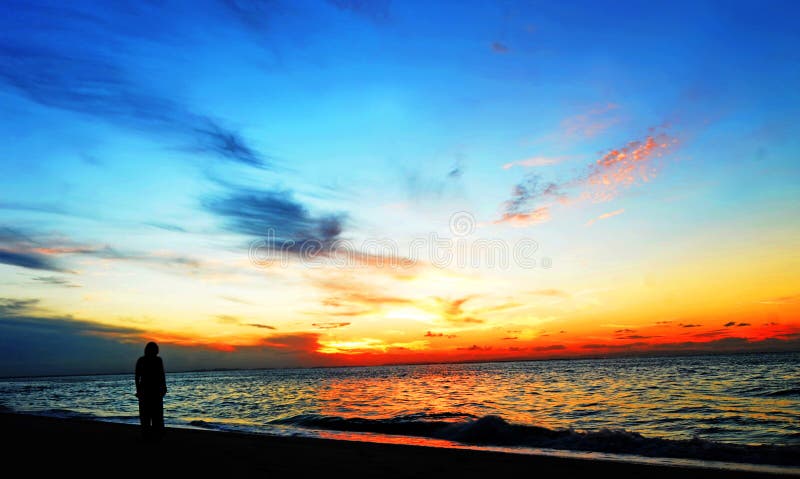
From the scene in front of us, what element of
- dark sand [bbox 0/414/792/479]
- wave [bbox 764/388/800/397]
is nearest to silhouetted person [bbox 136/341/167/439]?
dark sand [bbox 0/414/792/479]

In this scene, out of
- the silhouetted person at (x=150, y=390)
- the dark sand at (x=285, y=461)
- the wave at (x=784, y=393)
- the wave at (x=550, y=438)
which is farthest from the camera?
the wave at (x=784, y=393)

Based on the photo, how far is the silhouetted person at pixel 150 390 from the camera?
1285 cm

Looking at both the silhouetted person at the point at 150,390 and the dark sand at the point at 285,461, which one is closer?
the dark sand at the point at 285,461

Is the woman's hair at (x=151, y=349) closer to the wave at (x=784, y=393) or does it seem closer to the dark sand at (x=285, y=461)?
the dark sand at (x=285, y=461)

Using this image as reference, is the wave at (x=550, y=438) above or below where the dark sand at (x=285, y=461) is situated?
below

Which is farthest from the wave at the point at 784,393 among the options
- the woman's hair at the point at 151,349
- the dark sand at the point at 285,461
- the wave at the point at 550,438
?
the woman's hair at the point at 151,349

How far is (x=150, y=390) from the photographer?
12.9 metres

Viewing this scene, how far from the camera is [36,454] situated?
35.1 feet

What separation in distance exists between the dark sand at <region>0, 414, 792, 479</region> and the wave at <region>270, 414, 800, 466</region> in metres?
3.41

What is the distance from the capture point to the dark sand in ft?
29.9

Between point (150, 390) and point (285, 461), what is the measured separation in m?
5.13

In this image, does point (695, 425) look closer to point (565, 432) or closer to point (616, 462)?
point (565, 432)

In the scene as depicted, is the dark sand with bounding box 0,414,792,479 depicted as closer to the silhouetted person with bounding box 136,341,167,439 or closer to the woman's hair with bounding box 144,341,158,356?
the silhouetted person with bounding box 136,341,167,439

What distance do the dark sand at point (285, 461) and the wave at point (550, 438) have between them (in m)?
3.41
